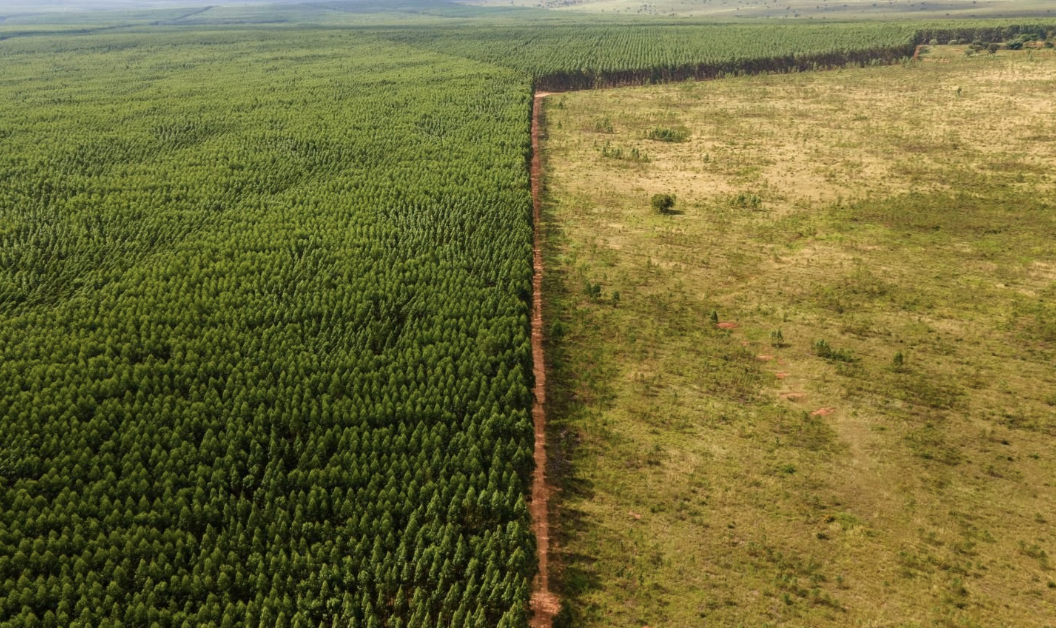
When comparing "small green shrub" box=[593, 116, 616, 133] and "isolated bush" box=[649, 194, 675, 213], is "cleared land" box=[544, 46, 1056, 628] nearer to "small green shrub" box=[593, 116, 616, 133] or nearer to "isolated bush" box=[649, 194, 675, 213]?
"isolated bush" box=[649, 194, 675, 213]

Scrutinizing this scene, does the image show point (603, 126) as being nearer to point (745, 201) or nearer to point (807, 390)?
point (745, 201)

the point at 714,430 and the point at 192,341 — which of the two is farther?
the point at 192,341

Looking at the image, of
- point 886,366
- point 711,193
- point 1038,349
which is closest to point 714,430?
point 886,366

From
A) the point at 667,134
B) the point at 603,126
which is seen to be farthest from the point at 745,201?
the point at 603,126

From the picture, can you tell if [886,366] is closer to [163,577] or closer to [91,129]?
[163,577]

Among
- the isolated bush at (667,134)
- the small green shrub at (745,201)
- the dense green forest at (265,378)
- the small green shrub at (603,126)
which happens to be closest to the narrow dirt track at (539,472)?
the dense green forest at (265,378)

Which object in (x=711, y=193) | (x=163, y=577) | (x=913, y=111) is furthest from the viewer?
(x=913, y=111)
